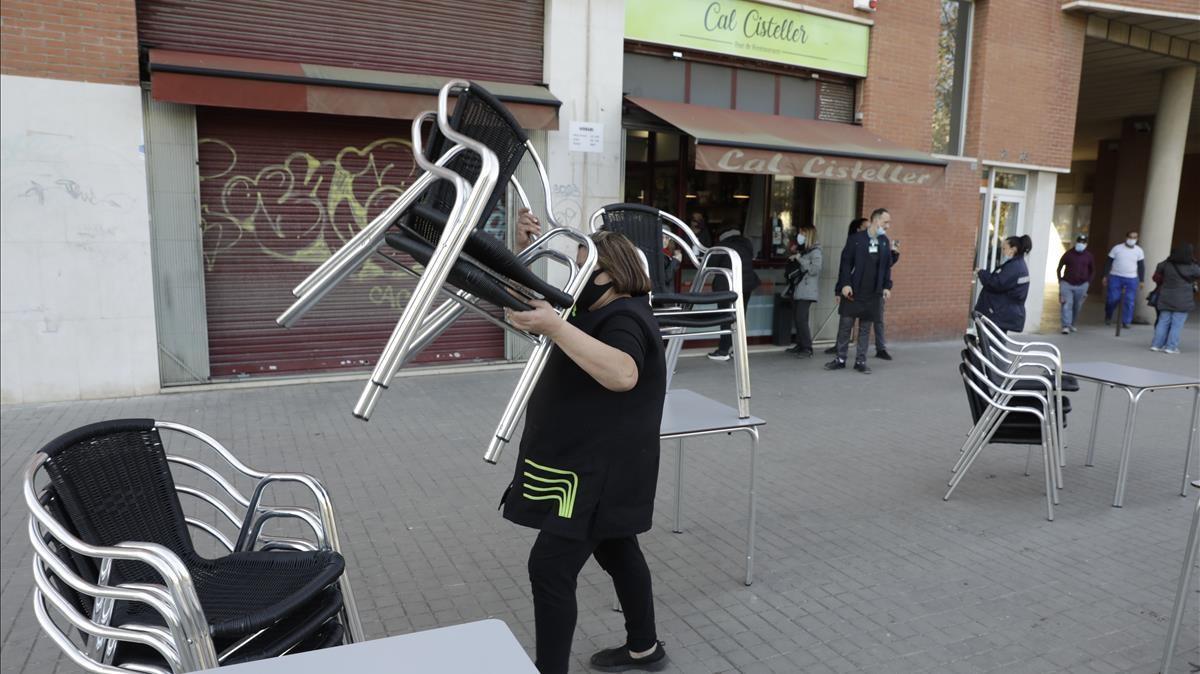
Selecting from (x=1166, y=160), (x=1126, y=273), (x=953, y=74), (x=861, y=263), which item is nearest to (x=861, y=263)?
(x=861, y=263)

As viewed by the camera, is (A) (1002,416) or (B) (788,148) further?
(B) (788,148)

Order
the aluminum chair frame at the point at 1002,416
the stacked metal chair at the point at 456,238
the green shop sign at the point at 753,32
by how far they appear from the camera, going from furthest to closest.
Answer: the green shop sign at the point at 753,32, the aluminum chair frame at the point at 1002,416, the stacked metal chair at the point at 456,238

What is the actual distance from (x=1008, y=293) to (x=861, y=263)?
1833 millimetres

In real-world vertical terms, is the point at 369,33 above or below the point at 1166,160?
above

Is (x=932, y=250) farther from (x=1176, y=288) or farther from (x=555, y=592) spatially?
(x=555, y=592)

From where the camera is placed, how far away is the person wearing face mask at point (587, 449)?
2.73 meters

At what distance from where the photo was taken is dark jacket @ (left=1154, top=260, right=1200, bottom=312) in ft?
37.7

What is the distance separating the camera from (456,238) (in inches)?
77.7

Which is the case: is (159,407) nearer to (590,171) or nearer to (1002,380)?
(590,171)

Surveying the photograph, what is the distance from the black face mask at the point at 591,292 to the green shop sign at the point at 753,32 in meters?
7.42

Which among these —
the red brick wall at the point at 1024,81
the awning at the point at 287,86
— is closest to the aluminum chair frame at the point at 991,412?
the awning at the point at 287,86

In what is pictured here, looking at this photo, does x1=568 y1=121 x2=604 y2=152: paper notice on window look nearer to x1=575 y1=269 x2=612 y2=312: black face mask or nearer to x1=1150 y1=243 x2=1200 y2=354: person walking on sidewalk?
x1=575 y1=269 x2=612 y2=312: black face mask

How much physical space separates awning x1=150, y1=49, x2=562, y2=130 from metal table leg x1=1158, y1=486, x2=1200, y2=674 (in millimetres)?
6752

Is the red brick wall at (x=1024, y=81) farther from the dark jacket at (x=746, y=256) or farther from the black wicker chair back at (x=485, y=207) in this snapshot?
the black wicker chair back at (x=485, y=207)
